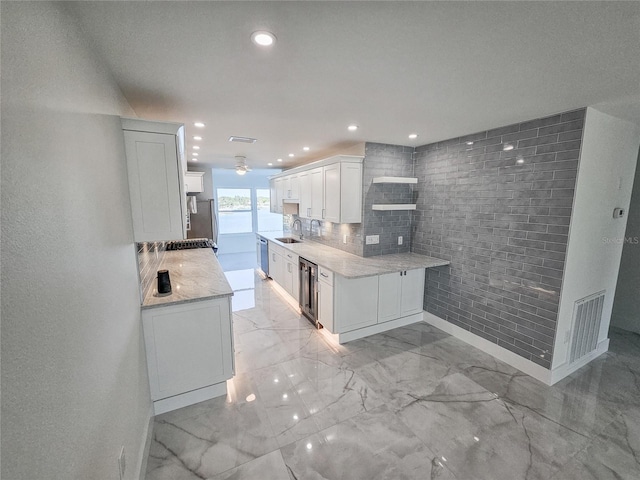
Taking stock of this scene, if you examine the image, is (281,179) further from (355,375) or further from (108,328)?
(108,328)

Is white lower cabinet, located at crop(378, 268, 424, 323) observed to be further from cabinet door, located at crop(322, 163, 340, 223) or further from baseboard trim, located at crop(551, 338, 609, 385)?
baseboard trim, located at crop(551, 338, 609, 385)

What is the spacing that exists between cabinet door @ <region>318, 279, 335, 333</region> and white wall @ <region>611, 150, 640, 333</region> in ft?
12.8

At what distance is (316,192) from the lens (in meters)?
4.08

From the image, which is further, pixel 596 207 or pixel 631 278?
pixel 631 278

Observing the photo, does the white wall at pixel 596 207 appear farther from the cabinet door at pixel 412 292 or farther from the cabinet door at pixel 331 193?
the cabinet door at pixel 331 193

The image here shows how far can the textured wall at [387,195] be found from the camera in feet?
11.9

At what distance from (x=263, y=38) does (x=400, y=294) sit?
10.3 ft

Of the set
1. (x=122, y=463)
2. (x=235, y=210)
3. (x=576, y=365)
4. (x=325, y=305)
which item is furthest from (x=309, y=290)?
(x=235, y=210)

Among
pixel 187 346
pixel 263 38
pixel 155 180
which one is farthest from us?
pixel 187 346

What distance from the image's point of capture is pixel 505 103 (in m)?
2.11

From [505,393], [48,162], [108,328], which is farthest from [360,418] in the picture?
[48,162]

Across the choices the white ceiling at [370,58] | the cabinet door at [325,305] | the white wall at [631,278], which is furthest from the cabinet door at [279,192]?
the white wall at [631,278]

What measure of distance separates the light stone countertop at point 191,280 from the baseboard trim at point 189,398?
2.69ft

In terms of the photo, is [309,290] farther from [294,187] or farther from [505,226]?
[505,226]
